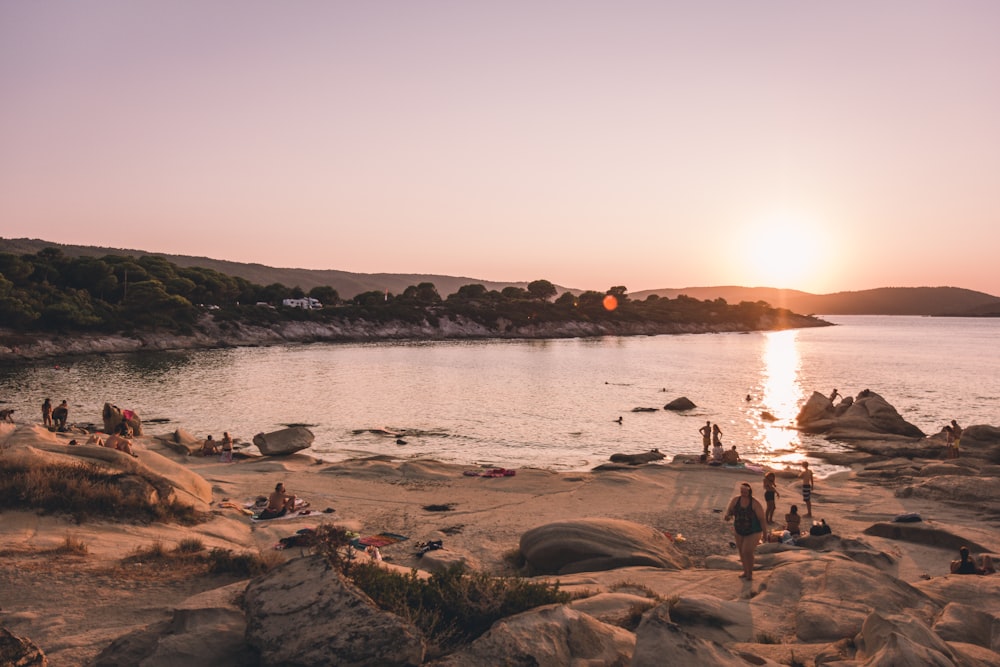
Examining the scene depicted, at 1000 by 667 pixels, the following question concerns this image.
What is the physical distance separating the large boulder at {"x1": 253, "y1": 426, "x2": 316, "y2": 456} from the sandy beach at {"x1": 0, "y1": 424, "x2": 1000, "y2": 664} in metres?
1.44

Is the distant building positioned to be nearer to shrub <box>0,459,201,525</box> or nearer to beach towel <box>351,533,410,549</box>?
shrub <box>0,459,201,525</box>

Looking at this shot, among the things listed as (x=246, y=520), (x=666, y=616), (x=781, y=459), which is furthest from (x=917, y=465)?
(x=246, y=520)

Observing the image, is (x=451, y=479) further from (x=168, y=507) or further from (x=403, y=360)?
(x=403, y=360)

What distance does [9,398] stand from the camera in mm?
45750

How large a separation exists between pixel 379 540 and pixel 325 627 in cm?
943

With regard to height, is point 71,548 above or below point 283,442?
above

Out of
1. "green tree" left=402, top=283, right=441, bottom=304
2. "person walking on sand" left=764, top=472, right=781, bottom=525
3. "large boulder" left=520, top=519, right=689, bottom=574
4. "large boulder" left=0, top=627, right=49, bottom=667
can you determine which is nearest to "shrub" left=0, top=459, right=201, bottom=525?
"large boulder" left=0, top=627, right=49, bottom=667

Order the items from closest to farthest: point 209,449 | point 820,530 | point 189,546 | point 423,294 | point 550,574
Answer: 1. point 189,546
2. point 550,574
3. point 820,530
4. point 209,449
5. point 423,294

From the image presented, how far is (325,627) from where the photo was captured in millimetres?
7215

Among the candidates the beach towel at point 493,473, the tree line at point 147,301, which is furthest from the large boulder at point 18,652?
the tree line at point 147,301

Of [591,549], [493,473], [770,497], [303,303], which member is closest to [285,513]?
[493,473]

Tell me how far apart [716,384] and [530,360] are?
107ft

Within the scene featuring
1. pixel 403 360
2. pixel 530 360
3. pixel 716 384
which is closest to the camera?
pixel 716 384

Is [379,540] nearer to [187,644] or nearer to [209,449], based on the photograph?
[187,644]
